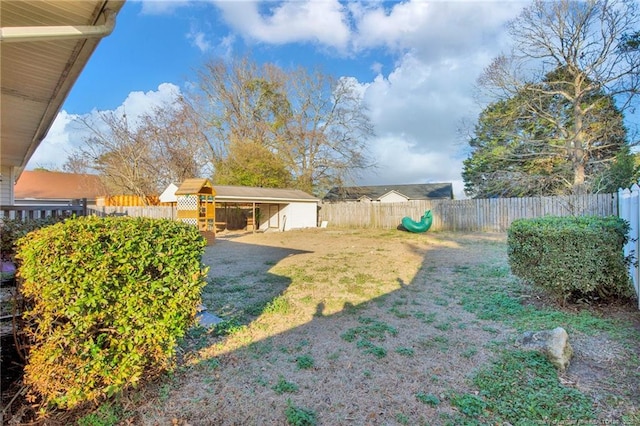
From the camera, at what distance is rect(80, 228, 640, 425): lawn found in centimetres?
218

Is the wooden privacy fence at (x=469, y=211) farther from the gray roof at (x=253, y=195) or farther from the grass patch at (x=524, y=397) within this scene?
the grass patch at (x=524, y=397)

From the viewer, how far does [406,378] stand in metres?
2.62

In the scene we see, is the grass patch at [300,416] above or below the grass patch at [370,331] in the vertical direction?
below

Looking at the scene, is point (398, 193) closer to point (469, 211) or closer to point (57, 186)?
point (469, 211)

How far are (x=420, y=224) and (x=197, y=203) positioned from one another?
34.3ft

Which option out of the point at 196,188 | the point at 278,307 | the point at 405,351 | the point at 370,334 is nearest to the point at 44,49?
the point at 278,307

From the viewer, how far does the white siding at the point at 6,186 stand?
24.8 feet

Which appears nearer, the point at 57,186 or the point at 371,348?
the point at 371,348

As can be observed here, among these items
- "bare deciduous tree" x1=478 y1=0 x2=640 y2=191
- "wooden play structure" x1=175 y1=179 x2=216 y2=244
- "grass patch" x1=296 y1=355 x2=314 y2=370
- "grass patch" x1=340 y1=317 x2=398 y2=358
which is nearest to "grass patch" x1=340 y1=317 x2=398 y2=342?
"grass patch" x1=340 y1=317 x2=398 y2=358

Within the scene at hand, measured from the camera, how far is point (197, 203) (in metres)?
12.8

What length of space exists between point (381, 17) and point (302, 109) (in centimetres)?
1809

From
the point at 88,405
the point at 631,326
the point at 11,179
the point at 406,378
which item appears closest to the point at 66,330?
the point at 88,405

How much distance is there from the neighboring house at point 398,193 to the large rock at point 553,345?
23.3 metres

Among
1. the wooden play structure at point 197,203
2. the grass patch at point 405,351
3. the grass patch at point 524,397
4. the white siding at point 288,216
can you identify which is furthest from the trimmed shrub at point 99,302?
the white siding at point 288,216
